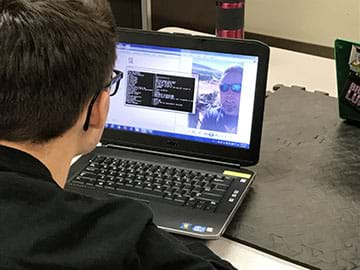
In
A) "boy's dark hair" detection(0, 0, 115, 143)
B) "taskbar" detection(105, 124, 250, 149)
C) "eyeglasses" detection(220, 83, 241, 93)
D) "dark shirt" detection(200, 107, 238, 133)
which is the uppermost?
"boy's dark hair" detection(0, 0, 115, 143)

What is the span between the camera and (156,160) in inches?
53.5

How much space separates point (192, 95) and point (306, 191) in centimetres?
31

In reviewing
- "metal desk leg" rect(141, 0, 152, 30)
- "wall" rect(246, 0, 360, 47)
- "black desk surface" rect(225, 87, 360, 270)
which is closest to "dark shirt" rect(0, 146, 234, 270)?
"black desk surface" rect(225, 87, 360, 270)

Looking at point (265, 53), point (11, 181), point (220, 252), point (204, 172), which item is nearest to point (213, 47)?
point (265, 53)

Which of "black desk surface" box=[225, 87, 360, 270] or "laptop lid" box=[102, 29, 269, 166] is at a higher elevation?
"laptop lid" box=[102, 29, 269, 166]

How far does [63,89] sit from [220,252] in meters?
0.49

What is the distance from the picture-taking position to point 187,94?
1325 mm

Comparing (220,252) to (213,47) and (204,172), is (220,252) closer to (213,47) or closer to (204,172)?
(204,172)

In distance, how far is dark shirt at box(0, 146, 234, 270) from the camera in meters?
0.69

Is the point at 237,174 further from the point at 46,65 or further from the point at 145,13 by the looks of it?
the point at 145,13

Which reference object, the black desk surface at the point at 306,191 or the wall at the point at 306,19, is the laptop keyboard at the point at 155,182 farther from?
the wall at the point at 306,19

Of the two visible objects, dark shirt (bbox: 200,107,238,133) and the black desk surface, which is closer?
the black desk surface

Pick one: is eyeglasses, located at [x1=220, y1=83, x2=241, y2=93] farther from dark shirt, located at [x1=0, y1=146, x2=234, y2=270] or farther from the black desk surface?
dark shirt, located at [x1=0, y1=146, x2=234, y2=270]

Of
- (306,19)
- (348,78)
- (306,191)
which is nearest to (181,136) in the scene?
(306,191)
